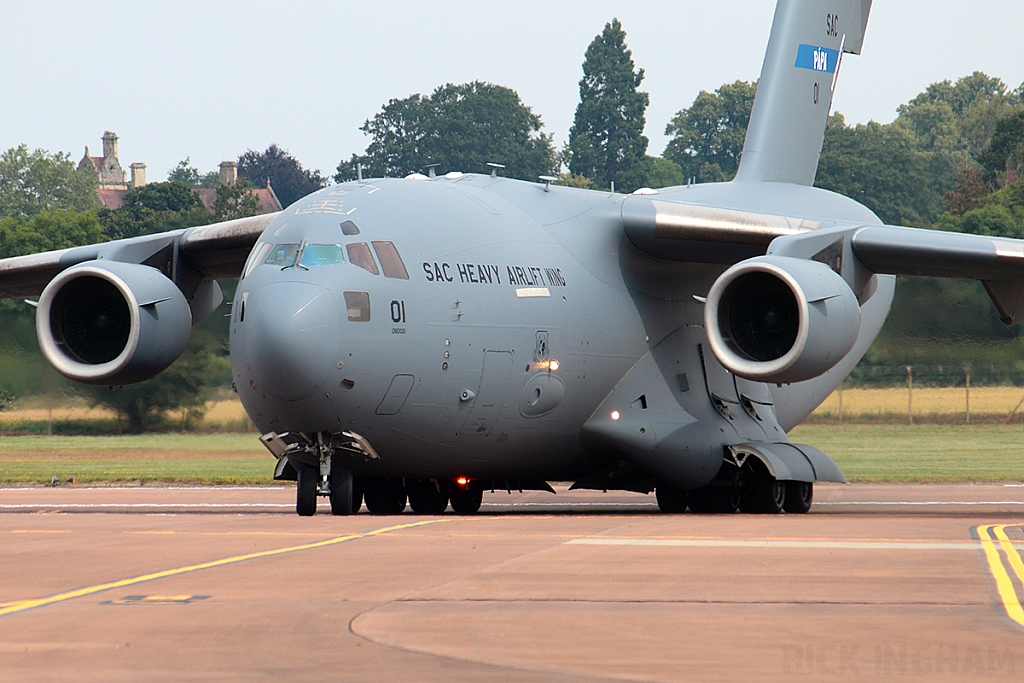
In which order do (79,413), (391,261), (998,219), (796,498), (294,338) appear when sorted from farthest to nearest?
(998,219), (79,413), (796,498), (391,261), (294,338)

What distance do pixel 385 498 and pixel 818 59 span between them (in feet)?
31.4

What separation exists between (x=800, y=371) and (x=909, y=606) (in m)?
7.22

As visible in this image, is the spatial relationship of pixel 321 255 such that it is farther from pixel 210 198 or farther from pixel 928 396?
pixel 210 198

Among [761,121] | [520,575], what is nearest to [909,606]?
[520,575]

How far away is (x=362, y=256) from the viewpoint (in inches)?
552

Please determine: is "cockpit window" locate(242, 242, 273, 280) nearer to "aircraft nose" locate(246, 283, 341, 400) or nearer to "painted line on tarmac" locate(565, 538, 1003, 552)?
"aircraft nose" locate(246, 283, 341, 400)

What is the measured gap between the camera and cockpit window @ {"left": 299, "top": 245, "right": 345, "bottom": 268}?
13867mm

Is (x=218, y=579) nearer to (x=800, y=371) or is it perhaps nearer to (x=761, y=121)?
(x=800, y=371)

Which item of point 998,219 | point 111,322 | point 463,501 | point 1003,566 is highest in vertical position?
point 998,219

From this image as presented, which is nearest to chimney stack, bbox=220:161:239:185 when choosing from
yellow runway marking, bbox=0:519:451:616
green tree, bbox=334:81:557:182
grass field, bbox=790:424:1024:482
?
green tree, bbox=334:81:557:182

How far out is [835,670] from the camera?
19.2 feet

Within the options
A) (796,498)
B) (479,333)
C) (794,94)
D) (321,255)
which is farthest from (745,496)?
(794,94)

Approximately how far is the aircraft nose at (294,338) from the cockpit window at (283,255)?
0.38 metres

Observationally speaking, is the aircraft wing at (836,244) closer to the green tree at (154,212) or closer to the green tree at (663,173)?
the green tree at (154,212)
